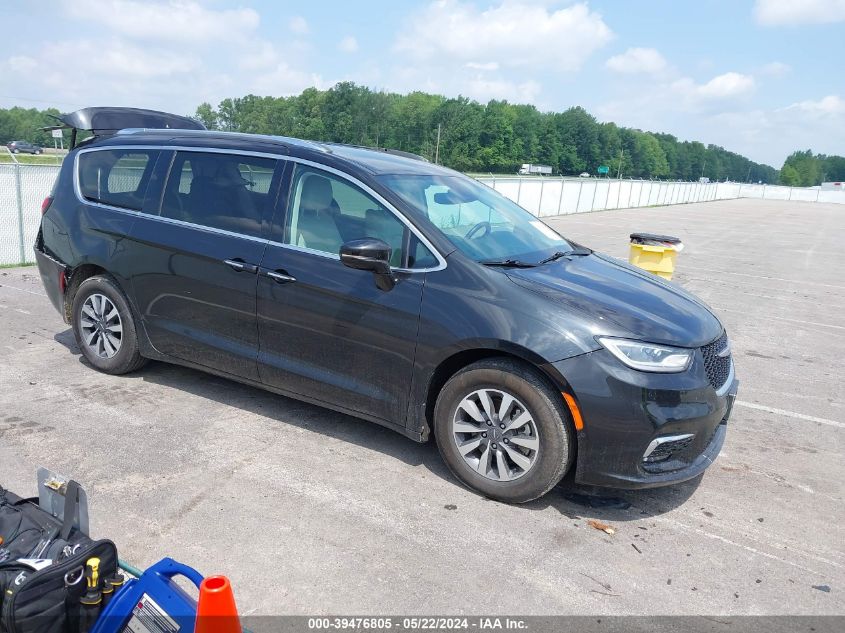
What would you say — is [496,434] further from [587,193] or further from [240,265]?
[587,193]

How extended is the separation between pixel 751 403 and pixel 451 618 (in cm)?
393

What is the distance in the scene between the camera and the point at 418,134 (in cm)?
10531

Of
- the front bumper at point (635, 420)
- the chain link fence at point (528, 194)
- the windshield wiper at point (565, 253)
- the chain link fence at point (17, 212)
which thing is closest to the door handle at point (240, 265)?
the chain link fence at point (528, 194)

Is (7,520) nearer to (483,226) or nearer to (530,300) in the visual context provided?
(530,300)

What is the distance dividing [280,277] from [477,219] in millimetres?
1299

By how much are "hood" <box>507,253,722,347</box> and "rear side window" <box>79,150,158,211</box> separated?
289cm

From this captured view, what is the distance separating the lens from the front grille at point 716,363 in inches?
143

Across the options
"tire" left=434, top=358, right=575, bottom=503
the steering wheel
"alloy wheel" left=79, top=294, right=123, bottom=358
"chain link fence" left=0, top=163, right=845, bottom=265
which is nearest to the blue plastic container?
"tire" left=434, top=358, right=575, bottom=503

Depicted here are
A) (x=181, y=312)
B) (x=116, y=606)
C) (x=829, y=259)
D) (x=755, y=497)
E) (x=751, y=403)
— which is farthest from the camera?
(x=829, y=259)

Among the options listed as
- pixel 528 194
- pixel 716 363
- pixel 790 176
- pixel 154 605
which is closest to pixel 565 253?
pixel 716 363

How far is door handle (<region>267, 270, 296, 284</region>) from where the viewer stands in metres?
4.12

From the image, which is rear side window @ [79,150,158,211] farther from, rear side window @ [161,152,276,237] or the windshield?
the windshield

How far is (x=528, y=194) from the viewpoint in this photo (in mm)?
23875

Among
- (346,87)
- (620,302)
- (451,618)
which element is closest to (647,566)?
(451,618)
